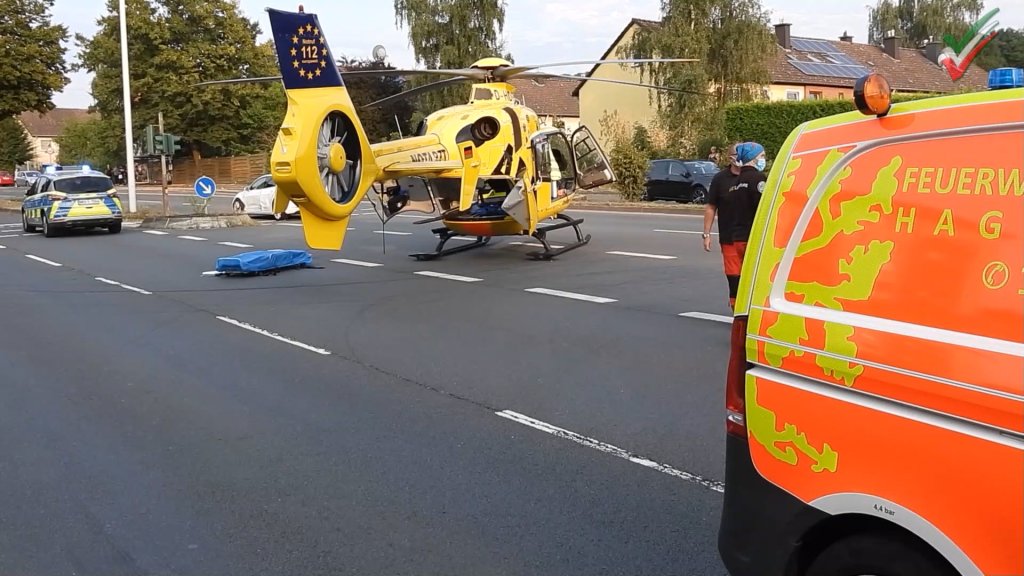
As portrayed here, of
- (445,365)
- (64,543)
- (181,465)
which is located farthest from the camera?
(445,365)

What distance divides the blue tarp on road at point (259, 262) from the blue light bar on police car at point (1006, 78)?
13312 millimetres

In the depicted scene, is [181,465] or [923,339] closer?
[923,339]

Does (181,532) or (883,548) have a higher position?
(883,548)

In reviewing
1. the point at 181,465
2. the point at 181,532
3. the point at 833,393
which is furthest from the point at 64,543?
the point at 833,393

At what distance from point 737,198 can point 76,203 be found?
68.7ft

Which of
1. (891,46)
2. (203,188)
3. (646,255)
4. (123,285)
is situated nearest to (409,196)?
(646,255)

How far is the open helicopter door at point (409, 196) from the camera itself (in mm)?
14594

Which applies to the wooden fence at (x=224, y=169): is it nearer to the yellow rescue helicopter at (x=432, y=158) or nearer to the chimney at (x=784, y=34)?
the chimney at (x=784, y=34)

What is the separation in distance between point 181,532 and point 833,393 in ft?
11.0

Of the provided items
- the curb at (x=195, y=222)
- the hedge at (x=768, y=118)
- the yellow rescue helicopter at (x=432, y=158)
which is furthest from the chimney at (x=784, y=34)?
the yellow rescue helicopter at (x=432, y=158)

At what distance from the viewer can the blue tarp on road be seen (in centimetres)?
1486

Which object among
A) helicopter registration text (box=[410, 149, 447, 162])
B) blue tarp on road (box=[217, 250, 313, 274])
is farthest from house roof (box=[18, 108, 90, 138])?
helicopter registration text (box=[410, 149, 447, 162])

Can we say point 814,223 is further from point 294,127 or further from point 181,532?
point 294,127

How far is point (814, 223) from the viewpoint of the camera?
283 cm
